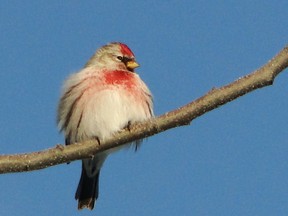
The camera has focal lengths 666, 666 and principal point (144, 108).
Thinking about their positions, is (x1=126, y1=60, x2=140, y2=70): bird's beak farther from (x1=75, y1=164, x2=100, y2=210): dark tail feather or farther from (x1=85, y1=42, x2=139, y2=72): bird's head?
(x1=75, y1=164, x2=100, y2=210): dark tail feather

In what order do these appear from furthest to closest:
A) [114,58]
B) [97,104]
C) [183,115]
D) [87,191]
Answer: [114,58] < [87,191] < [97,104] < [183,115]

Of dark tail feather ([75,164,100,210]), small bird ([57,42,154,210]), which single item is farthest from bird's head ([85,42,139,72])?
dark tail feather ([75,164,100,210])

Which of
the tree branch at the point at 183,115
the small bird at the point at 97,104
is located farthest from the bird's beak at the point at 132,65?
the tree branch at the point at 183,115

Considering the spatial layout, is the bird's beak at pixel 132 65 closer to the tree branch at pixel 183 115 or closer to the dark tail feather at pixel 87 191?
the dark tail feather at pixel 87 191

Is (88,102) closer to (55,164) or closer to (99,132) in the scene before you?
(99,132)

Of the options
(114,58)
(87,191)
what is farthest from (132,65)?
(87,191)

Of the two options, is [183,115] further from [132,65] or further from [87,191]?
[87,191]
